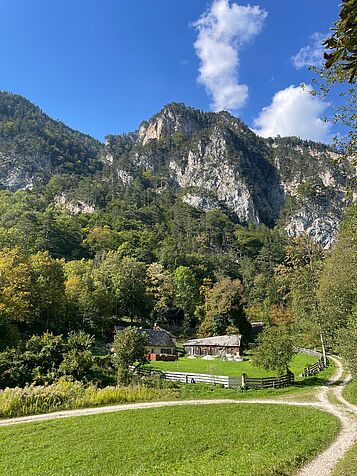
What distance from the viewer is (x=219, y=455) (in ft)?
39.8

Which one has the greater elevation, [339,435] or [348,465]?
[348,465]

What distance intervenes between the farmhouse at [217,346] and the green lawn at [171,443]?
105 feet

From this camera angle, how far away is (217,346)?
5262cm

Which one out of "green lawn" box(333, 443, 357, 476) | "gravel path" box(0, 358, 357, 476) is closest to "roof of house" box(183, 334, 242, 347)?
"gravel path" box(0, 358, 357, 476)

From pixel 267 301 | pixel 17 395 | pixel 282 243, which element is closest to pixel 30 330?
pixel 17 395

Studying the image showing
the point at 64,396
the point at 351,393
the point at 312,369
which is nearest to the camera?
the point at 64,396

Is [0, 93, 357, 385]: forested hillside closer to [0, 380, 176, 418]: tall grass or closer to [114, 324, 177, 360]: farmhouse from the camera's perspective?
[0, 380, 176, 418]: tall grass

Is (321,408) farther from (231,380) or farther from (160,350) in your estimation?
(160,350)

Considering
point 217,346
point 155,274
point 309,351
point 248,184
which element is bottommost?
point 309,351

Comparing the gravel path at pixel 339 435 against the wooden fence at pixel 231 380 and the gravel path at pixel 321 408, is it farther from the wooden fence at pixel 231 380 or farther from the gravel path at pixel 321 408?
the wooden fence at pixel 231 380

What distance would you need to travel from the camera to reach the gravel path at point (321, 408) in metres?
11.3

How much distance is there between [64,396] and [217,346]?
108 ft

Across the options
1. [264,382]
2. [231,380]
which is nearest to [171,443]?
[231,380]

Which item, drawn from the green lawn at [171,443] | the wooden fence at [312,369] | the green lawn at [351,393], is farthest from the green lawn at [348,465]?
the wooden fence at [312,369]
